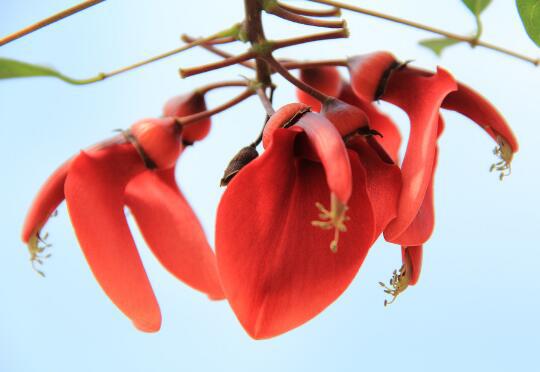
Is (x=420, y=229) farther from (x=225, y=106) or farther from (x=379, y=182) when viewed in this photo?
(x=225, y=106)

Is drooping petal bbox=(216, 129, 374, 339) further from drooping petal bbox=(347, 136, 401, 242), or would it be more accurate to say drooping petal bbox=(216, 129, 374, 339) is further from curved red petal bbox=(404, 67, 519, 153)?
curved red petal bbox=(404, 67, 519, 153)

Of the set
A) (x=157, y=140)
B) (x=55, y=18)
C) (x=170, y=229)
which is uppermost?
(x=55, y=18)

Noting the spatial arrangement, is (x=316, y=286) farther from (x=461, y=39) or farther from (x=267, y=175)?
(x=461, y=39)

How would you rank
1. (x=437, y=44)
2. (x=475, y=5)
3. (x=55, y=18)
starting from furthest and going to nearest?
(x=437, y=44) → (x=475, y=5) → (x=55, y=18)

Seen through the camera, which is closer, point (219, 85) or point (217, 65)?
point (217, 65)

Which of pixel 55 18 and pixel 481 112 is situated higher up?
pixel 55 18

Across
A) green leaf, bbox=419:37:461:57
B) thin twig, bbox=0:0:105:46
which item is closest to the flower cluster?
thin twig, bbox=0:0:105:46

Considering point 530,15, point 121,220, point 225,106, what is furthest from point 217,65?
point 530,15
